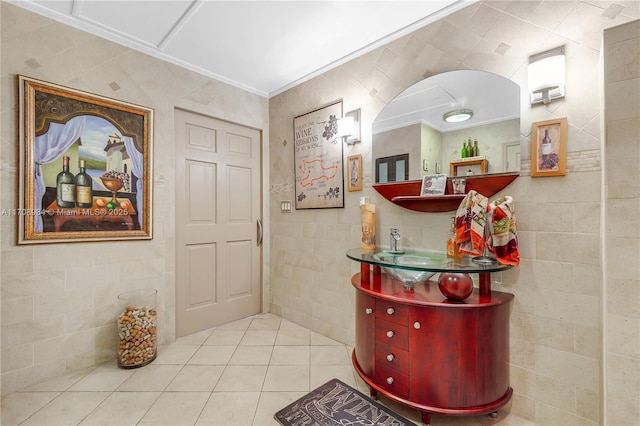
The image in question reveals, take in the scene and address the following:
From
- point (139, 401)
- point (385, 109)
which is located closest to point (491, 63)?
point (385, 109)

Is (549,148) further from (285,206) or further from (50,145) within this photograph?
(50,145)

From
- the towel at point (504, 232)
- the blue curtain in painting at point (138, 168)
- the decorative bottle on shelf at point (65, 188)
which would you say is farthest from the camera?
the blue curtain in painting at point (138, 168)

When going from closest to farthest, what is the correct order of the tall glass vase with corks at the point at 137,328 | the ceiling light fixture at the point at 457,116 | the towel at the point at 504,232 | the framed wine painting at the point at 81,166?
1. the towel at the point at 504,232
2. the ceiling light fixture at the point at 457,116
3. the framed wine painting at the point at 81,166
4. the tall glass vase with corks at the point at 137,328

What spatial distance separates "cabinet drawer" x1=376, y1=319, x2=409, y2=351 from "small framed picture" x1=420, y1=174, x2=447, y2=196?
887 mm

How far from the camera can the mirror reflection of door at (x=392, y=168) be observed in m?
2.04

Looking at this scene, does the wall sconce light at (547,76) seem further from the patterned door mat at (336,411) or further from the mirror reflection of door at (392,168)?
the patterned door mat at (336,411)

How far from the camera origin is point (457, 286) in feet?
4.81

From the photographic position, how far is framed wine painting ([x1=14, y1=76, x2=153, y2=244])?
187 centimetres

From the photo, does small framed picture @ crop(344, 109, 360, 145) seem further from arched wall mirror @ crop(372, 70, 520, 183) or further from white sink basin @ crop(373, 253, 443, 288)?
white sink basin @ crop(373, 253, 443, 288)

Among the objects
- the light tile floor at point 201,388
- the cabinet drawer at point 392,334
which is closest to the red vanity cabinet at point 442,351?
the cabinet drawer at point 392,334

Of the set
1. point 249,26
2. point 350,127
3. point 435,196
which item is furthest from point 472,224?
point 249,26

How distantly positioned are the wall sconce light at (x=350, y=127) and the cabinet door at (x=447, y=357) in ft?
4.89

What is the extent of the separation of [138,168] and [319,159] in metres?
1.58

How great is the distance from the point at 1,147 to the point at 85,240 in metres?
0.76
